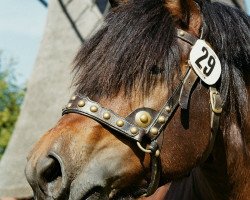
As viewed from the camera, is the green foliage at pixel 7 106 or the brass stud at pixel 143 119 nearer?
the brass stud at pixel 143 119

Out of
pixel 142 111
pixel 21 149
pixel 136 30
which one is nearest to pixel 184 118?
pixel 142 111

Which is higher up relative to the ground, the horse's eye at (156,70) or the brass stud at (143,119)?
the horse's eye at (156,70)

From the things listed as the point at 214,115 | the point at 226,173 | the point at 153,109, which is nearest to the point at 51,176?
the point at 153,109

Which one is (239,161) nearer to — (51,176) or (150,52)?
(150,52)

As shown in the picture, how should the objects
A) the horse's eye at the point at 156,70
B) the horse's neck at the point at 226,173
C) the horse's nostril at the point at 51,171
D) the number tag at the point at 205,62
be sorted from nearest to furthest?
the horse's nostril at the point at 51,171 < the horse's eye at the point at 156,70 < the number tag at the point at 205,62 < the horse's neck at the point at 226,173

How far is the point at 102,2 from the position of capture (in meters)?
10.0

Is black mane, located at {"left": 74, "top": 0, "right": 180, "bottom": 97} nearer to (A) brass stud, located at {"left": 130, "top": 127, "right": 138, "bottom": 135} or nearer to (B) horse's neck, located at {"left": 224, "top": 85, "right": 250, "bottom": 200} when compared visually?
(A) brass stud, located at {"left": 130, "top": 127, "right": 138, "bottom": 135}

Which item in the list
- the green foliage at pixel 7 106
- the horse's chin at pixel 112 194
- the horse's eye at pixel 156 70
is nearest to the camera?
the horse's chin at pixel 112 194

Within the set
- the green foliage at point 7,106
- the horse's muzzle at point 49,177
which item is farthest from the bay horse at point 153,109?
the green foliage at point 7,106

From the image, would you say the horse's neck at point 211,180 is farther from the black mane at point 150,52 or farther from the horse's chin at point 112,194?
the horse's chin at point 112,194

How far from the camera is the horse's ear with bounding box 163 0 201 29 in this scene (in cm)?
279

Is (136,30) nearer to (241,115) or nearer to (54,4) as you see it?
(241,115)

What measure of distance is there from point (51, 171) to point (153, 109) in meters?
0.50

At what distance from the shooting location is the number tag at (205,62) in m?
2.74
